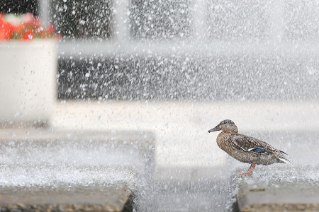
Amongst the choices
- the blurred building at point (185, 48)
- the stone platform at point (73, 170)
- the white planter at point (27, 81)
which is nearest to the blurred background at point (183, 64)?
the blurred building at point (185, 48)

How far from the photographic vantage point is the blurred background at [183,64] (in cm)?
471

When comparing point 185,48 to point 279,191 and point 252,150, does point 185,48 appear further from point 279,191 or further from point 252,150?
point 279,191

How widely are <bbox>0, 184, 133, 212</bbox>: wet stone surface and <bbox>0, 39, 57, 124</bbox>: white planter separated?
2522 millimetres

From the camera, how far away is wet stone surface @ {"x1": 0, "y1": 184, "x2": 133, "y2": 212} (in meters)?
1.28

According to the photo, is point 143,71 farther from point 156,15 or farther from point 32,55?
point 32,55

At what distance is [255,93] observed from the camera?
5590mm

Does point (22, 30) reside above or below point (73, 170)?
above

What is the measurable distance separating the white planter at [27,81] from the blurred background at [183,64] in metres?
0.27

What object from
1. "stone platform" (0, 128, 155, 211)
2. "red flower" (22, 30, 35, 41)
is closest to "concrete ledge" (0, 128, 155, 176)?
"stone platform" (0, 128, 155, 211)

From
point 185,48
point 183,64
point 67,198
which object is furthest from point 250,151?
point 183,64

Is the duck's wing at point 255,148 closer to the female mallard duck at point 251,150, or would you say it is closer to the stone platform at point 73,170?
the female mallard duck at point 251,150

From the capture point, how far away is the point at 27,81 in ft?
13.2

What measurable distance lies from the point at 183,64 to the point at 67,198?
5458 mm

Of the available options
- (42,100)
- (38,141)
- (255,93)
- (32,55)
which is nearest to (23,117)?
(42,100)
